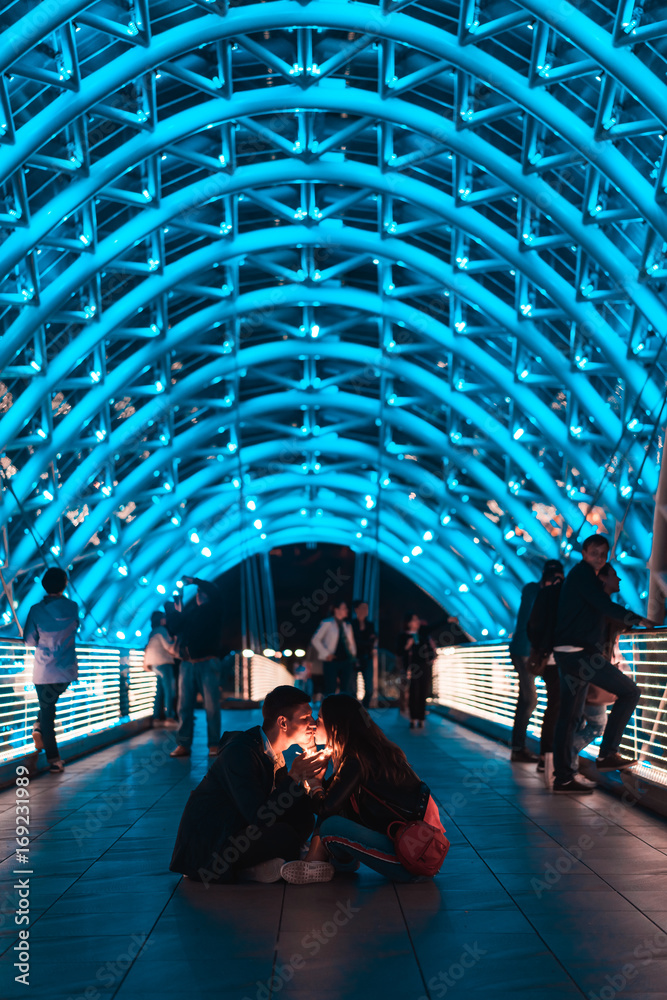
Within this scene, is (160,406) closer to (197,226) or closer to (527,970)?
(197,226)

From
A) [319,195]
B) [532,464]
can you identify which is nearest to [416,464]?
[532,464]

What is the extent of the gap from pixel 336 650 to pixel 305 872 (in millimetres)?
11603

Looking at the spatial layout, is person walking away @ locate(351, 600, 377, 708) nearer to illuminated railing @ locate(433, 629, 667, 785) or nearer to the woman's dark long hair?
illuminated railing @ locate(433, 629, 667, 785)

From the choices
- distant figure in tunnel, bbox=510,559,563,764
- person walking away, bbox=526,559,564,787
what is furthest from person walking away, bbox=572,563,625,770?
distant figure in tunnel, bbox=510,559,563,764

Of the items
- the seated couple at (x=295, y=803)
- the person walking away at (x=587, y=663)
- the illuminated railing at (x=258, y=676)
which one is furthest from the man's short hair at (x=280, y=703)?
the illuminated railing at (x=258, y=676)

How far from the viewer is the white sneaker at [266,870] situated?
5.02 meters

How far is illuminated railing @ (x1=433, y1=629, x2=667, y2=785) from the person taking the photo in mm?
7723

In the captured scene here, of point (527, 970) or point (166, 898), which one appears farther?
point (166, 898)

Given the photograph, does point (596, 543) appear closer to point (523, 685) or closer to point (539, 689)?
point (523, 685)

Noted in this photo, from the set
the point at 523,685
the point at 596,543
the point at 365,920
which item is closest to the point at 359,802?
the point at 365,920

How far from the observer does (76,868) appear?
544cm

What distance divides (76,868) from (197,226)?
23046 millimetres

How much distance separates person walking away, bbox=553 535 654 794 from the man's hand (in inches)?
119

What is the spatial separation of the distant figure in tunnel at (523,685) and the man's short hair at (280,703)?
5544 millimetres
